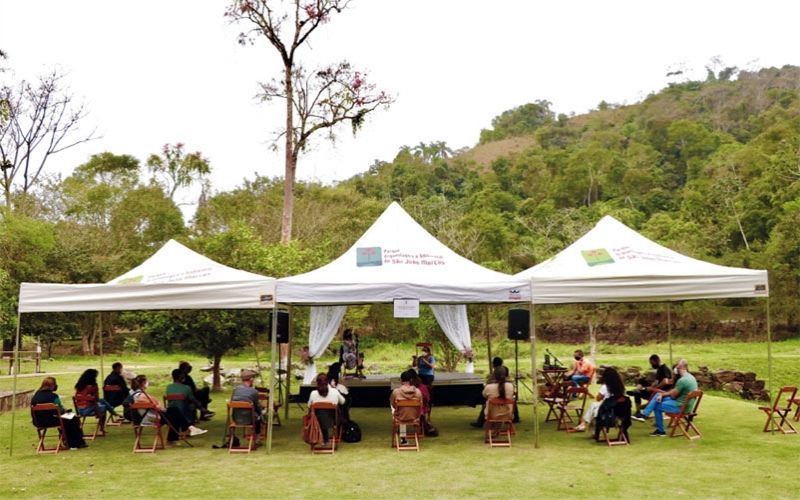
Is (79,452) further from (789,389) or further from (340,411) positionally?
(789,389)

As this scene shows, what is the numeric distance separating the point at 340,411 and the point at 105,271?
71.3ft

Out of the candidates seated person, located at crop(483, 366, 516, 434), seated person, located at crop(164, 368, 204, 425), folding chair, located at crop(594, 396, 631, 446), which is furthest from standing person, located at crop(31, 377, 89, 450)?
folding chair, located at crop(594, 396, 631, 446)

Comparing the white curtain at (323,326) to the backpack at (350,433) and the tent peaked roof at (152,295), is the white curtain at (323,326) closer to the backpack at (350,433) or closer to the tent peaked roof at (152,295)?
the backpack at (350,433)

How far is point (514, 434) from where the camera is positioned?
8820 millimetres

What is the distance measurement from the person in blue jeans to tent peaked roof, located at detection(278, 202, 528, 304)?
2.17 metres

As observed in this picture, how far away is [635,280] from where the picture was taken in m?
8.39

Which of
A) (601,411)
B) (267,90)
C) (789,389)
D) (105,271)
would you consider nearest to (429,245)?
(601,411)

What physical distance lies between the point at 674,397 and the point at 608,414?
95 centimetres

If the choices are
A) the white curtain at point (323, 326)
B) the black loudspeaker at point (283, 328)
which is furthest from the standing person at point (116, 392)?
the white curtain at point (323, 326)

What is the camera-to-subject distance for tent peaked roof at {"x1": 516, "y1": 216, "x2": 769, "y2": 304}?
816 cm

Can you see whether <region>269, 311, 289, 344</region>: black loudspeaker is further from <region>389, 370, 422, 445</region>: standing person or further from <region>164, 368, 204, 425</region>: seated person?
<region>389, 370, 422, 445</region>: standing person

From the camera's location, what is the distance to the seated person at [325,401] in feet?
25.9

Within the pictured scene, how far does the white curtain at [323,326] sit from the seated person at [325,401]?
5.77 m

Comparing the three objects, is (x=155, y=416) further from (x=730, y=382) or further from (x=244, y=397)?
(x=730, y=382)
